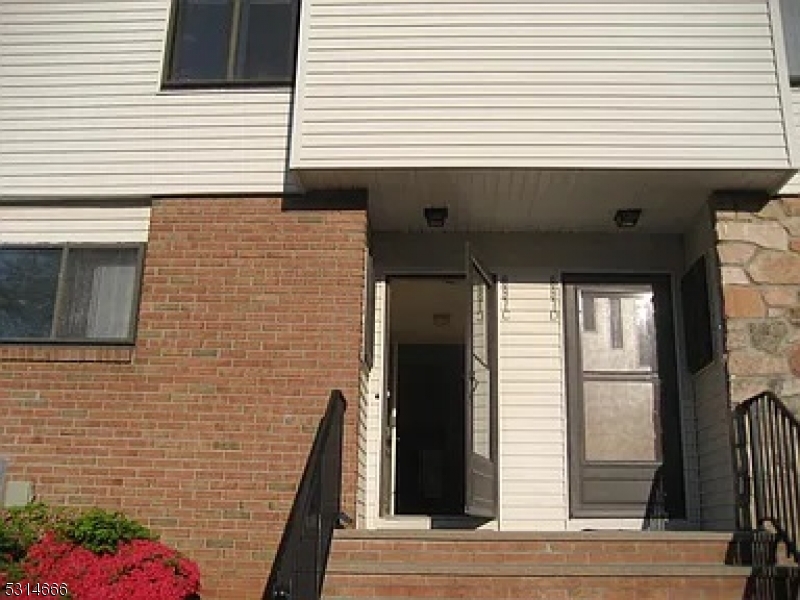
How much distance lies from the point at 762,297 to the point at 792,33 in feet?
6.88

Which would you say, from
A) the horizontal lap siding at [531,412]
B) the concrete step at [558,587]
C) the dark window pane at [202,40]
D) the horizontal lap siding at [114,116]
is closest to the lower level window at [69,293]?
the horizontal lap siding at [114,116]

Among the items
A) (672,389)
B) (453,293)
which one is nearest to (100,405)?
(453,293)

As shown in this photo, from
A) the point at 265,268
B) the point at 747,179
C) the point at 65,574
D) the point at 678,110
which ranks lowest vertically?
the point at 65,574

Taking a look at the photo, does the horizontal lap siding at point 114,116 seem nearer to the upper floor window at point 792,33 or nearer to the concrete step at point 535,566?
the concrete step at point 535,566

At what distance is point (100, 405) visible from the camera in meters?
5.87

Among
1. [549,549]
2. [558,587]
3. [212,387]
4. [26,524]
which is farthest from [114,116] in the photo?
[558,587]

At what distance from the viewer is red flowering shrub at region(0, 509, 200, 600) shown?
4.66 metres

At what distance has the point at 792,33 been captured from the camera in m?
6.33

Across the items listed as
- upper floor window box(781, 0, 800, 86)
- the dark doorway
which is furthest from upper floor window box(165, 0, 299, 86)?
the dark doorway

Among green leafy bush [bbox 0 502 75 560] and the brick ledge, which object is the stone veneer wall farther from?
green leafy bush [bbox 0 502 75 560]

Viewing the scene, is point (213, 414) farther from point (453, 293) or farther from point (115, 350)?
point (453, 293)

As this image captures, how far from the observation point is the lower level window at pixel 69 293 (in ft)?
20.2

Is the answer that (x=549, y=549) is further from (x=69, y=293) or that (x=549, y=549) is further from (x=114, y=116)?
(x=114, y=116)

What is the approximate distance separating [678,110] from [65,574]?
194 inches
